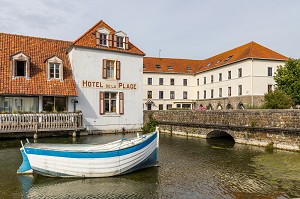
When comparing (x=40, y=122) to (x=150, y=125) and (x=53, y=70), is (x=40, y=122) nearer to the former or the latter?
(x=53, y=70)

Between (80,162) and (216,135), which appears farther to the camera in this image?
(216,135)

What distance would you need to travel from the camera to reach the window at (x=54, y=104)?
22.7m

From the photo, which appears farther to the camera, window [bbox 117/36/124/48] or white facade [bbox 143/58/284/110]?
white facade [bbox 143/58/284/110]

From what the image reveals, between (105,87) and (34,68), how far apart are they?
6.34m

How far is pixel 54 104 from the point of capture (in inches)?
905

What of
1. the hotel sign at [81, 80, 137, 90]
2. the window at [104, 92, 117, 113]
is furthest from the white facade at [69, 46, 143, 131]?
the window at [104, 92, 117, 113]

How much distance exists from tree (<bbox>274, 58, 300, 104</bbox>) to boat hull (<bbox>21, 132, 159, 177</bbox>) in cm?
3089

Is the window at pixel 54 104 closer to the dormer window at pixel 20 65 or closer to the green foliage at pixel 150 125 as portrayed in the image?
the dormer window at pixel 20 65

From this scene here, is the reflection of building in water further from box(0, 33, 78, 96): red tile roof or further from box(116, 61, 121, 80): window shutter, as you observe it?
box(116, 61, 121, 80): window shutter

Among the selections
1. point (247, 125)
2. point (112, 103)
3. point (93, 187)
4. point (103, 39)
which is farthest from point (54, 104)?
point (247, 125)

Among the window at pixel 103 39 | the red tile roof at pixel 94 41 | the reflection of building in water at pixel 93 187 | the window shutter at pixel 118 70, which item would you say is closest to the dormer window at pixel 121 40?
the red tile roof at pixel 94 41

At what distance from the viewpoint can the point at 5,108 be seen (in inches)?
840

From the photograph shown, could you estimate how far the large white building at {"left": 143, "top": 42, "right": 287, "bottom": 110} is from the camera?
38.9 m

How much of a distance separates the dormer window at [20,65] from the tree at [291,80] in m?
31.2
